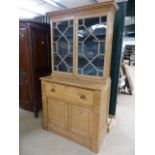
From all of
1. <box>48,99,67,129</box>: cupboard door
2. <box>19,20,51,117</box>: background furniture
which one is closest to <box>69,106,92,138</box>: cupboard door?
<box>48,99,67,129</box>: cupboard door

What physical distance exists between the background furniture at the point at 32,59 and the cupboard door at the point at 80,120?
1062 mm

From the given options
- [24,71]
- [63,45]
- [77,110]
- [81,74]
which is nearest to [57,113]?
[77,110]

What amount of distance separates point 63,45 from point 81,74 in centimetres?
53

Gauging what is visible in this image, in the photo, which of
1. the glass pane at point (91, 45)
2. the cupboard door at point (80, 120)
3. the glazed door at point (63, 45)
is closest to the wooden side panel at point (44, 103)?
the glazed door at point (63, 45)

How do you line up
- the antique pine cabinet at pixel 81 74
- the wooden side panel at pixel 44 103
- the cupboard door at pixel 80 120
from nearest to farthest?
the antique pine cabinet at pixel 81 74 → the cupboard door at pixel 80 120 → the wooden side panel at pixel 44 103

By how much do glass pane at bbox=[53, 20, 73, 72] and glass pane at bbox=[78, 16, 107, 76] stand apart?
16 cm

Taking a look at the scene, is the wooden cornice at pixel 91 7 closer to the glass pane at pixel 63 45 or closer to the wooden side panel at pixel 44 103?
the glass pane at pixel 63 45

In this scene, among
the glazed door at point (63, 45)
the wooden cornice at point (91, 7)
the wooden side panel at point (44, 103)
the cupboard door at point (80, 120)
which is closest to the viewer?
the wooden cornice at point (91, 7)

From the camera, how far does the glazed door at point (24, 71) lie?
259cm

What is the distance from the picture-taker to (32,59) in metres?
2.63

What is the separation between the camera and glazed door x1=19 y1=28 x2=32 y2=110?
2.59 metres
